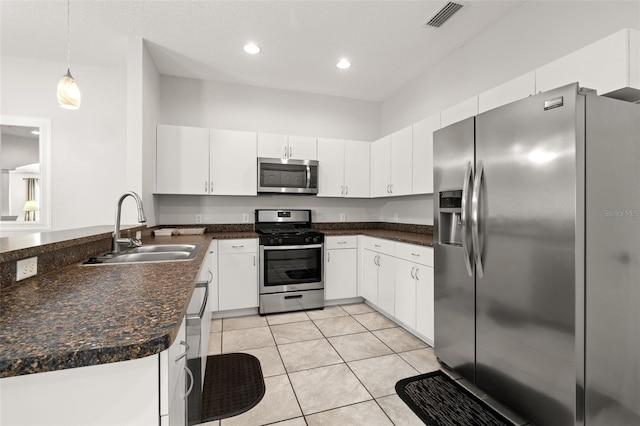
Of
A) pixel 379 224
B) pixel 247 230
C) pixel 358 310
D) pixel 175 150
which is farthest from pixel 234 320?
pixel 379 224

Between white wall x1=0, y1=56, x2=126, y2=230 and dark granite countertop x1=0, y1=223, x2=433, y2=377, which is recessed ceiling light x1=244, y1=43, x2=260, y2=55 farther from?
dark granite countertop x1=0, y1=223, x2=433, y2=377

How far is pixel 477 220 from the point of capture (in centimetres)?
187

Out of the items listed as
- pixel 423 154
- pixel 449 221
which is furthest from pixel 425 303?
pixel 423 154

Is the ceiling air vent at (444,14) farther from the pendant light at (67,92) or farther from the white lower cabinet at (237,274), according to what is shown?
the pendant light at (67,92)

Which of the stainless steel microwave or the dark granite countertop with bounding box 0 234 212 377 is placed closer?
the dark granite countertop with bounding box 0 234 212 377

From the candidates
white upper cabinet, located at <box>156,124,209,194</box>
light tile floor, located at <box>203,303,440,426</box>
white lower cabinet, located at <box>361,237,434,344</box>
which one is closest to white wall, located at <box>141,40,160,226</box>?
white upper cabinet, located at <box>156,124,209,194</box>

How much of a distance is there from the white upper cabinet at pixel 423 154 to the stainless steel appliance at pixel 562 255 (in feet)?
3.69

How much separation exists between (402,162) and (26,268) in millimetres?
3193

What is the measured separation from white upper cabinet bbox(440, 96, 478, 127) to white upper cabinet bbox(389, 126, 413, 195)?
0.54 m

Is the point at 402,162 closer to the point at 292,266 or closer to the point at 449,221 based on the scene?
the point at 449,221

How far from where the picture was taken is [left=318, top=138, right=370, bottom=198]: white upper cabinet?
13.0 ft

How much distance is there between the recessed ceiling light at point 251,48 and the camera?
9.98 feet

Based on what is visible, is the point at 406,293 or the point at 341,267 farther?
the point at 341,267

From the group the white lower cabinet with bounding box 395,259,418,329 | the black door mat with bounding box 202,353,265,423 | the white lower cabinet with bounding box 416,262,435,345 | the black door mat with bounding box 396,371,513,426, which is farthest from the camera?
the white lower cabinet with bounding box 395,259,418,329
